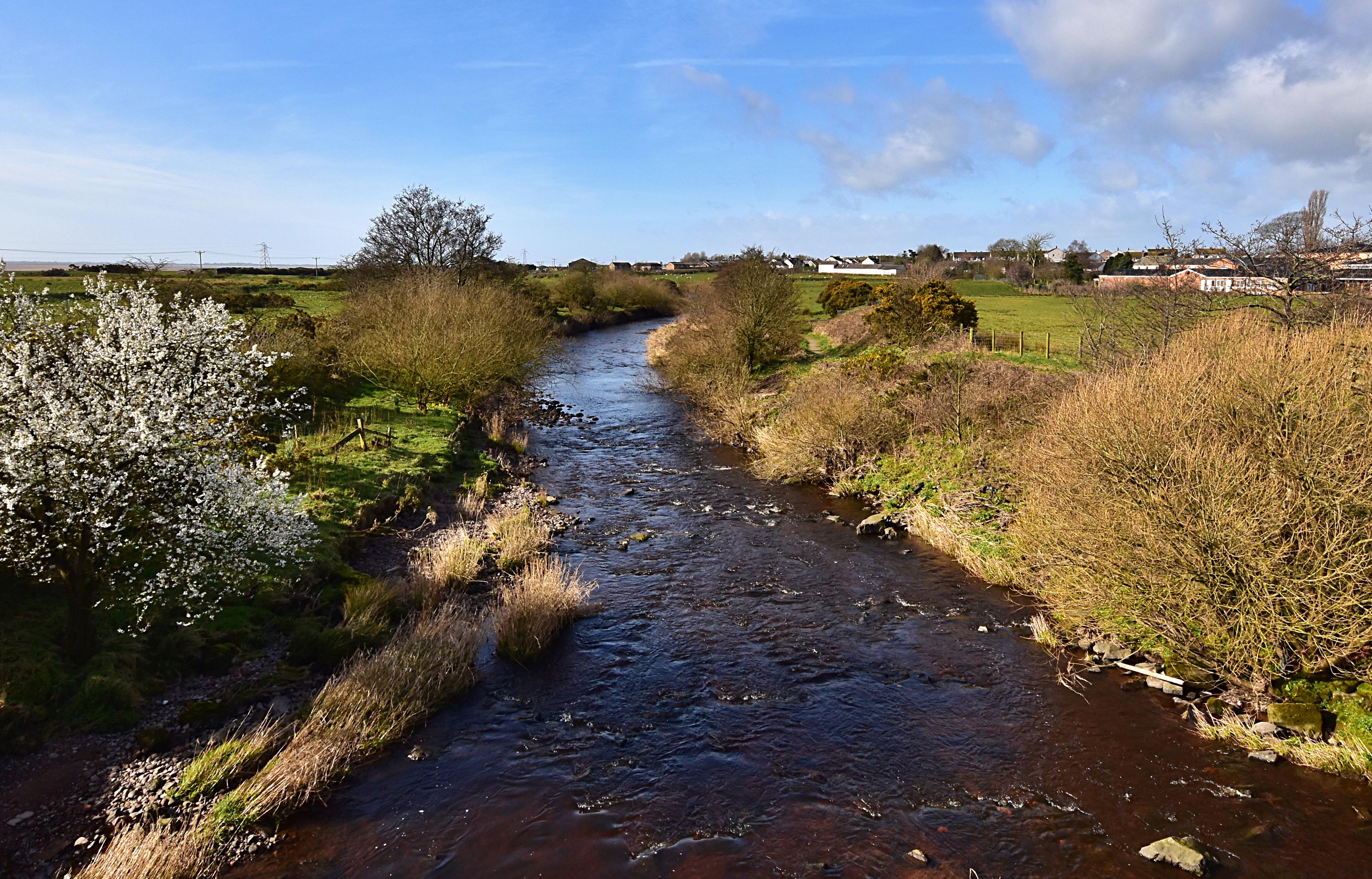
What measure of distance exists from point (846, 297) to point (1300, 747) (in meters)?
49.7

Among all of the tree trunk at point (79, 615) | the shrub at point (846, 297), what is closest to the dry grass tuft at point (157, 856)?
the tree trunk at point (79, 615)

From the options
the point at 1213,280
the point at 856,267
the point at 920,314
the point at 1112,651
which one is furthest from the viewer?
the point at 856,267

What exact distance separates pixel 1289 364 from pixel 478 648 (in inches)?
484

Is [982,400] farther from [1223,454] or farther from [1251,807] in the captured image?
[1251,807]

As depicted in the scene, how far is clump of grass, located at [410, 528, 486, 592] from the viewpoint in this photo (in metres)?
14.2

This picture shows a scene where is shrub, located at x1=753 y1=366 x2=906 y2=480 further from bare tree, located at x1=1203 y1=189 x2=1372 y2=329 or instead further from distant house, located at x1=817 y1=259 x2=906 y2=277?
distant house, located at x1=817 y1=259 x2=906 y2=277

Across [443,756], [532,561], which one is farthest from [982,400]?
[443,756]

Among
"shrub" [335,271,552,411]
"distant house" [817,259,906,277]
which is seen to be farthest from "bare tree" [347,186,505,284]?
"distant house" [817,259,906,277]

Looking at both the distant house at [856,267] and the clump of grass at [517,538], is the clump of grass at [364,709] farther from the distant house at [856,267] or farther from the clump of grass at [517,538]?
the distant house at [856,267]

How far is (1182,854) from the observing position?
7852mm

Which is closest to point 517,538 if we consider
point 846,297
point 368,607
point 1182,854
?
point 368,607

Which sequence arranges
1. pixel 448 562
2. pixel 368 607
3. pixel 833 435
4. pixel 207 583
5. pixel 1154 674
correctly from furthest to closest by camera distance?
1. pixel 833 435
2. pixel 448 562
3. pixel 368 607
4. pixel 207 583
5. pixel 1154 674

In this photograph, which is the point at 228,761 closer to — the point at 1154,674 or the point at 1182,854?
the point at 1182,854

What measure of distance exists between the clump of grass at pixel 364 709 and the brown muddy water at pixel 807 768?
1.00 feet
